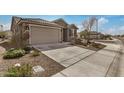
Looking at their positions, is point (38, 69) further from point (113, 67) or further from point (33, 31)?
point (113, 67)

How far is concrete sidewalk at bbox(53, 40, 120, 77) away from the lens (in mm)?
4664

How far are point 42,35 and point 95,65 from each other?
2.51 meters

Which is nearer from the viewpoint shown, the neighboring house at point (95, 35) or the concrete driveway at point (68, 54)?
the concrete driveway at point (68, 54)

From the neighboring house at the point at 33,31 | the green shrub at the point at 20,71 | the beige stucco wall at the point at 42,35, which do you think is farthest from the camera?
the beige stucco wall at the point at 42,35

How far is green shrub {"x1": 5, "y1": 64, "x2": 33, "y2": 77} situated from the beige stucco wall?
1.19m

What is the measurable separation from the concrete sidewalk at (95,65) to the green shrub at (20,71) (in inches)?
38.5

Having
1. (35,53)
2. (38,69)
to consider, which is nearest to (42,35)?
(35,53)

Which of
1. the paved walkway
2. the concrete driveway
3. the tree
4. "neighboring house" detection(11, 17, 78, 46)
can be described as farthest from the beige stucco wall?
the paved walkway

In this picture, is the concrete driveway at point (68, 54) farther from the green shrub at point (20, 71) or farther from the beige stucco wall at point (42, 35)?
the green shrub at point (20, 71)

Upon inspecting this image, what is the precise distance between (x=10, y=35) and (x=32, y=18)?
1104 mm

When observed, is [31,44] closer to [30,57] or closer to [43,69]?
[30,57]

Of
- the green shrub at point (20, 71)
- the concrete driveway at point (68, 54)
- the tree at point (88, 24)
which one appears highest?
the tree at point (88, 24)

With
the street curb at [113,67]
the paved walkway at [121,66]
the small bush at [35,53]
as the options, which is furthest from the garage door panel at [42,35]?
the paved walkway at [121,66]

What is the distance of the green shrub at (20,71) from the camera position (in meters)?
4.46
